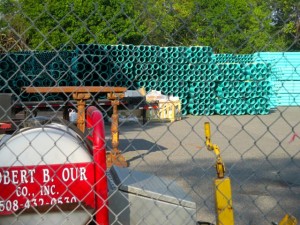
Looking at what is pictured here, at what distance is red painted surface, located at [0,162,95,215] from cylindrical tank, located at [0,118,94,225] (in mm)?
12

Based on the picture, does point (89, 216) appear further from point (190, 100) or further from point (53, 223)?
point (190, 100)

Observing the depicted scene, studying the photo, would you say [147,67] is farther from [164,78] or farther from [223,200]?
[223,200]

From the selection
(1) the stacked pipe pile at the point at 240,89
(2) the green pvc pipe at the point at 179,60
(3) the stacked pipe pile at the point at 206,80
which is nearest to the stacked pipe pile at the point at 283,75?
(1) the stacked pipe pile at the point at 240,89

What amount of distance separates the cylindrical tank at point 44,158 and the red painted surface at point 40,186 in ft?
0.04

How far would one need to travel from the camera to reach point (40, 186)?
2.62m

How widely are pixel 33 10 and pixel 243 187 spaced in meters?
3.26

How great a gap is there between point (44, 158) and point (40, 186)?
0.50 ft

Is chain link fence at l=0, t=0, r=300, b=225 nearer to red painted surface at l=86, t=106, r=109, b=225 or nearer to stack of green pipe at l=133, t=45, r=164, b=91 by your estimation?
red painted surface at l=86, t=106, r=109, b=225

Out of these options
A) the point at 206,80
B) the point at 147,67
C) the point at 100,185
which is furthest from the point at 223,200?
the point at 206,80

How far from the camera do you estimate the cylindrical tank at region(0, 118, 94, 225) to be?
2607mm

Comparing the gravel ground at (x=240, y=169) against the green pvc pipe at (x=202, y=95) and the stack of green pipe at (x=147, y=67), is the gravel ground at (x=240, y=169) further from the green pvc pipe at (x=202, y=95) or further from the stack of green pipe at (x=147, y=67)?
the green pvc pipe at (x=202, y=95)

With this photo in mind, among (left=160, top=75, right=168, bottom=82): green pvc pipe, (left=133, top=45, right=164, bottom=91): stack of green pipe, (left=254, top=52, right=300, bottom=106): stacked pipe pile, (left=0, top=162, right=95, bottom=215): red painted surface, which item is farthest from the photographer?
(left=160, top=75, right=168, bottom=82): green pvc pipe

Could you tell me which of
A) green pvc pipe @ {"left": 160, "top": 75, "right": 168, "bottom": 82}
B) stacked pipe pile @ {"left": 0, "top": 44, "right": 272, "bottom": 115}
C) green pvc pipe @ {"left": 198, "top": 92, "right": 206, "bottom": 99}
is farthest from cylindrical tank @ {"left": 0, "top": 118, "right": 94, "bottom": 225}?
green pvc pipe @ {"left": 198, "top": 92, "right": 206, "bottom": 99}

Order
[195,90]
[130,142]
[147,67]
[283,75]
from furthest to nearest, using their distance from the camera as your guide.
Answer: [195,90], [147,67], [283,75], [130,142]
